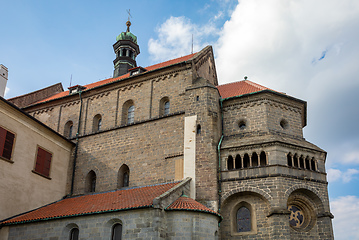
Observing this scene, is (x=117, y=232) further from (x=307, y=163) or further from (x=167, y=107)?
(x=307, y=163)

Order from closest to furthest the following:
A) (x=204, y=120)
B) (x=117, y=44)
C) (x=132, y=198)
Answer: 1. (x=132, y=198)
2. (x=204, y=120)
3. (x=117, y=44)

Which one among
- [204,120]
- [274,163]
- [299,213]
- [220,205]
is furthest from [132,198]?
[299,213]

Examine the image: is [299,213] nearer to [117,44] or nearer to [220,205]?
[220,205]

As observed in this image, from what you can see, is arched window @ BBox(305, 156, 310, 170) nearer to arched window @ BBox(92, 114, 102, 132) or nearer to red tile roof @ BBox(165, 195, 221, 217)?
red tile roof @ BBox(165, 195, 221, 217)

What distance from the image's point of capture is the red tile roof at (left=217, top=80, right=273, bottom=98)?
93.0ft

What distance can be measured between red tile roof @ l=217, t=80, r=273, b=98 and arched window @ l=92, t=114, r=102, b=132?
9.70 m

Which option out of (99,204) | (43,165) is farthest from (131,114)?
(99,204)

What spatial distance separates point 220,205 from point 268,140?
4948mm

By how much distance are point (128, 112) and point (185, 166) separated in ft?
25.3

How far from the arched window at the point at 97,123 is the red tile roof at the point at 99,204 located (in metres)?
6.10

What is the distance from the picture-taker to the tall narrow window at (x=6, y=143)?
80.2 ft

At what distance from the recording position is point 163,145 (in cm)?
2714

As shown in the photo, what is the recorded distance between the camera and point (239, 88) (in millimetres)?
29422

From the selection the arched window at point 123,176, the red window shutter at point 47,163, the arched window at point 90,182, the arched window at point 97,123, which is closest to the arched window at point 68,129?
the arched window at point 97,123
